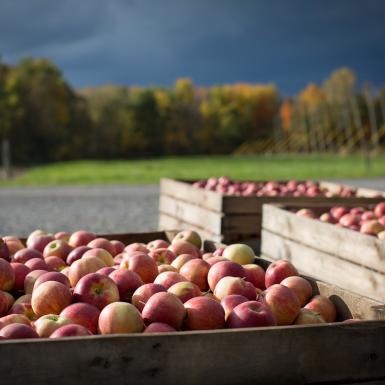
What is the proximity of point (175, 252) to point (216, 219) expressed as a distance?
2868mm

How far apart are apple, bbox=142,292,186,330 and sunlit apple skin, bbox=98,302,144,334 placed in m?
0.08

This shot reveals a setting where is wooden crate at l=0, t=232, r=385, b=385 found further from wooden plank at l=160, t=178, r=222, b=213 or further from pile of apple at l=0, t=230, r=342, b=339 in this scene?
wooden plank at l=160, t=178, r=222, b=213

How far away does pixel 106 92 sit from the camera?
110375 mm

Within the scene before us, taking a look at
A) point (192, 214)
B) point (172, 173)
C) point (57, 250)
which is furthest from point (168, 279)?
point (172, 173)

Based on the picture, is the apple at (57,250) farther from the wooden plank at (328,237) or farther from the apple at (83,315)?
the wooden plank at (328,237)

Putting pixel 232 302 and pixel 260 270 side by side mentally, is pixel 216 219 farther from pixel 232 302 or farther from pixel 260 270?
pixel 232 302

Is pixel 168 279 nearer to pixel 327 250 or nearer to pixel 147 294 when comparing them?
pixel 147 294

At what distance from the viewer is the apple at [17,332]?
243cm

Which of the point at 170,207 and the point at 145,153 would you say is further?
the point at 145,153

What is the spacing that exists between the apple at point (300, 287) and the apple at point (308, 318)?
238mm

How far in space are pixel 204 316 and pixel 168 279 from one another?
0.65 metres

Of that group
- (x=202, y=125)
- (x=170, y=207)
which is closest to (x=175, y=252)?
(x=170, y=207)

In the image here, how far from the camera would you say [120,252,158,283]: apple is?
3542 mm

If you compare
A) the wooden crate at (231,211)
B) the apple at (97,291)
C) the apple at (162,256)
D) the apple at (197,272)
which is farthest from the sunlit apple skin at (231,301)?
the wooden crate at (231,211)
